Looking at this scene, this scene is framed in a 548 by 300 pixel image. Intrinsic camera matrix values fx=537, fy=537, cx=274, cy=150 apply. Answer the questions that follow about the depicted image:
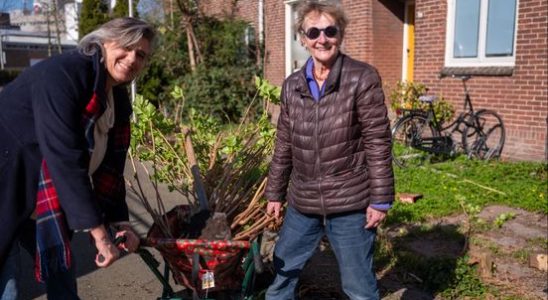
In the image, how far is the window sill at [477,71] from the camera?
26.8 feet

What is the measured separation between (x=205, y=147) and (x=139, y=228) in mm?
1856

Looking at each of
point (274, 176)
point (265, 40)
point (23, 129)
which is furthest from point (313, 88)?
point (265, 40)

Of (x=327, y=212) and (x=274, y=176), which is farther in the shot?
(x=274, y=176)

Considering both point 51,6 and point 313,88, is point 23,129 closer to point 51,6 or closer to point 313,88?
point 313,88

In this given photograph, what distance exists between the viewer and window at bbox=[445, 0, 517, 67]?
8281 millimetres

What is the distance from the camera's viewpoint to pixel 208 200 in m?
3.21

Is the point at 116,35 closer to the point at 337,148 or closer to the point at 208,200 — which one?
the point at 337,148

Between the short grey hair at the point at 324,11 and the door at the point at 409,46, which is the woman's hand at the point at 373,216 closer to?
the short grey hair at the point at 324,11

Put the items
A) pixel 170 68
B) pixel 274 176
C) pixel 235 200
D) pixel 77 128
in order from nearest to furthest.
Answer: pixel 77 128, pixel 274 176, pixel 235 200, pixel 170 68

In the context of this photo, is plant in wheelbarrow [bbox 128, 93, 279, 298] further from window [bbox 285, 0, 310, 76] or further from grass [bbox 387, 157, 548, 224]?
window [bbox 285, 0, 310, 76]

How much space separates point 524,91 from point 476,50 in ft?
4.11

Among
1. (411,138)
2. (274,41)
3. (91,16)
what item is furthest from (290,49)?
(91,16)

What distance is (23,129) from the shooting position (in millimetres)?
2086

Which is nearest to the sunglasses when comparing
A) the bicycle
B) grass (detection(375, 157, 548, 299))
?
grass (detection(375, 157, 548, 299))
